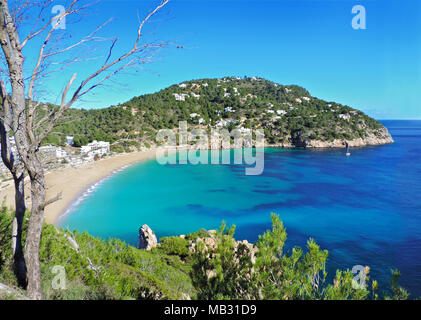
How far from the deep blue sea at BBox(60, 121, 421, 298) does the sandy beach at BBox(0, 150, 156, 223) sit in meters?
1.08

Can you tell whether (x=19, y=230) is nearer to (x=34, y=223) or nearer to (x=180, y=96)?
(x=34, y=223)

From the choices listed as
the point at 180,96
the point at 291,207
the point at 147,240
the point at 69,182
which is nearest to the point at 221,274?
the point at 147,240

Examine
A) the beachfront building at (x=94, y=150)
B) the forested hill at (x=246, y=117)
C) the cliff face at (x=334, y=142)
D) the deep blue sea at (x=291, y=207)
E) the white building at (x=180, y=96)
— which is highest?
the white building at (x=180, y=96)

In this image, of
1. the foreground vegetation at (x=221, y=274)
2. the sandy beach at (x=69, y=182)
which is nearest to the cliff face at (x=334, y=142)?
the sandy beach at (x=69, y=182)

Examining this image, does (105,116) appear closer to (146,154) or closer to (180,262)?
(146,154)

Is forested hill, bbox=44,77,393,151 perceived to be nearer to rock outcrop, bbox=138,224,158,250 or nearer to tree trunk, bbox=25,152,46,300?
rock outcrop, bbox=138,224,158,250

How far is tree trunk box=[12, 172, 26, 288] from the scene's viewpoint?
8.88ft

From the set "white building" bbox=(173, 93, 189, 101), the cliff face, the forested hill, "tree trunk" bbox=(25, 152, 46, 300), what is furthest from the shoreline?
the cliff face

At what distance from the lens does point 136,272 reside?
5.24 m

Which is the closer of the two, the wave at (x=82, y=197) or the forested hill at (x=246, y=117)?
the wave at (x=82, y=197)

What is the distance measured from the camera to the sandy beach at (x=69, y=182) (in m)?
15.1

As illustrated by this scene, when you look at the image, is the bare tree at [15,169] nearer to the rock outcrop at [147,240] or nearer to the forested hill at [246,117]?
the rock outcrop at [147,240]

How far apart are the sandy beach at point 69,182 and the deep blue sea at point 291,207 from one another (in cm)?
108

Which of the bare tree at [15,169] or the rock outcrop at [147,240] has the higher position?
the bare tree at [15,169]
